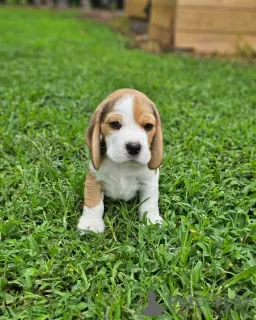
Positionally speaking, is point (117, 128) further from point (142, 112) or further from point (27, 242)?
point (27, 242)

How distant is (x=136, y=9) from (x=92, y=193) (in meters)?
16.2

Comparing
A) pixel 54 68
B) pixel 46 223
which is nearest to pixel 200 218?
pixel 46 223

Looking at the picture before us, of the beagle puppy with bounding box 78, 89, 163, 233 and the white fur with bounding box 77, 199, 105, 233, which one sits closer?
the beagle puppy with bounding box 78, 89, 163, 233

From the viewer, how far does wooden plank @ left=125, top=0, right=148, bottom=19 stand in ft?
56.6

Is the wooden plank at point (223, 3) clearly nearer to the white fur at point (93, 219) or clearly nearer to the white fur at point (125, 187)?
the white fur at point (125, 187)


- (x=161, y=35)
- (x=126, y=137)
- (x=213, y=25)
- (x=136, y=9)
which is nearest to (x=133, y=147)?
(x=126, y=137)

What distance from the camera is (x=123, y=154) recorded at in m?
2.77

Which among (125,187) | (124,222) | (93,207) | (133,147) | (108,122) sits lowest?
(124,222)

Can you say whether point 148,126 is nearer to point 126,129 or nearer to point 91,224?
point 126,129

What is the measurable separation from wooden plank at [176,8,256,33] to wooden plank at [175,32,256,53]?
149 millimetres

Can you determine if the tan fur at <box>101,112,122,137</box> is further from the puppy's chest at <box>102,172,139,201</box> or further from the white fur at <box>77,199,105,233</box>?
the white fur at <box>77,199,105,233</box>

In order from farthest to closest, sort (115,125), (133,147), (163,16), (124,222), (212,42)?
(163,16), (212,42), (124,222), (115,125), (133,147)

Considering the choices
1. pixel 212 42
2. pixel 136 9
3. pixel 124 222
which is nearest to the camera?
pixel 124 222

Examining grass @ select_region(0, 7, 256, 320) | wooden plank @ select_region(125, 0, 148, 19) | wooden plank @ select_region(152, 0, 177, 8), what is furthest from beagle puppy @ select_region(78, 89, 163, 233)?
wooden plank @ select_region(125, 0, 148, 19)
